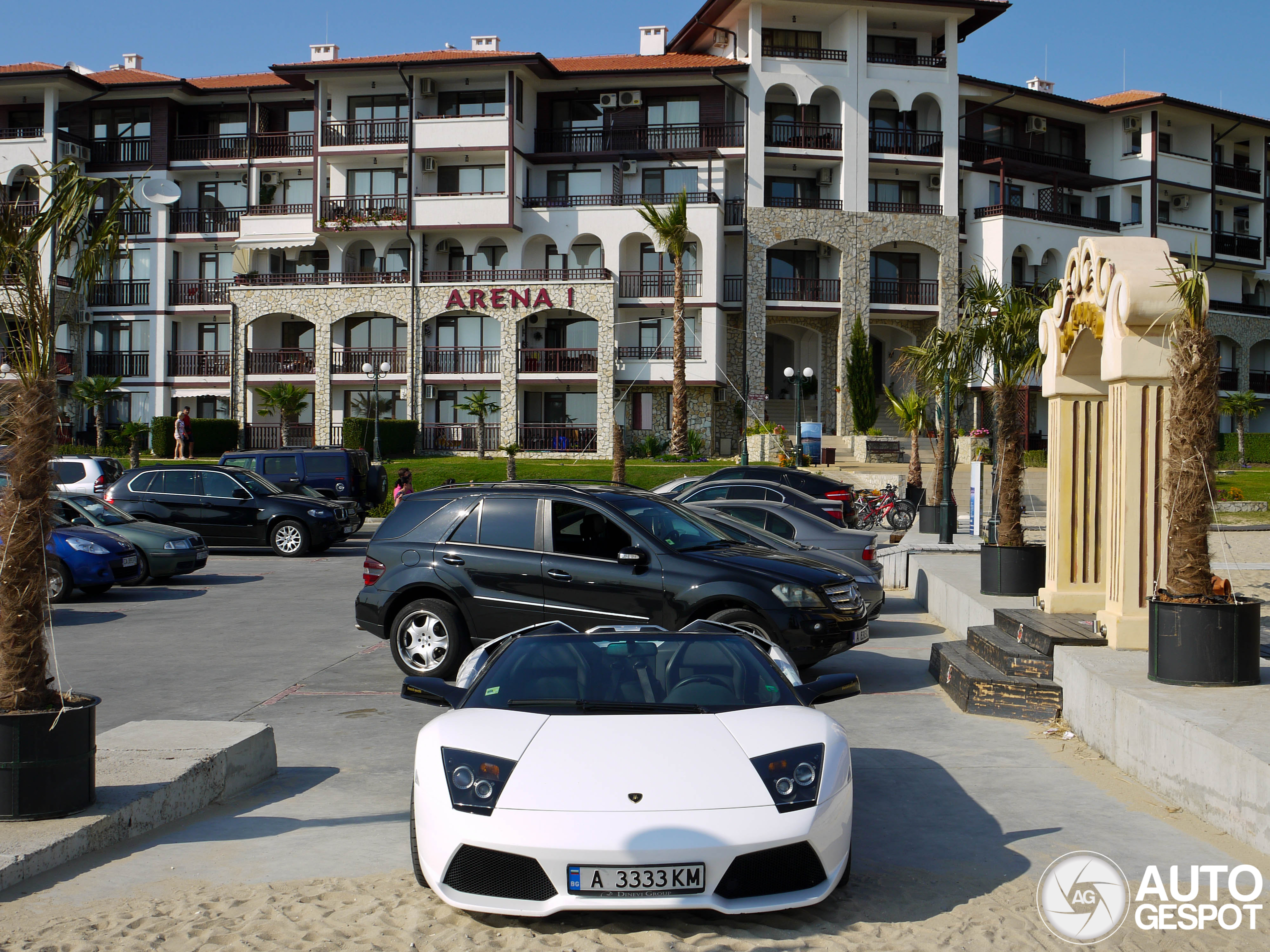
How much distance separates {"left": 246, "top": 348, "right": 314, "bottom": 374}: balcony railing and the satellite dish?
6.97 metres

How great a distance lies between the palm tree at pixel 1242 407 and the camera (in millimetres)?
49875

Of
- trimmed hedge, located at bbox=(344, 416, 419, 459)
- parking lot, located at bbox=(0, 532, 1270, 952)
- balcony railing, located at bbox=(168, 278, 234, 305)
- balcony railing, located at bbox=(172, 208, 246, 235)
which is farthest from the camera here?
balcony railing, located at bbox=(172, 208, 246, 235)

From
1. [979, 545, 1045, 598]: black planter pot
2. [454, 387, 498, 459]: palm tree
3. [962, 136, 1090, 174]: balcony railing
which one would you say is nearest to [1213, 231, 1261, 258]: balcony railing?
[962, 136, 1090, 174]: balcony railing

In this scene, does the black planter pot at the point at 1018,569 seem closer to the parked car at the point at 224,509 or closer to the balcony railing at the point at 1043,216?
the parked car at the point at 224,509

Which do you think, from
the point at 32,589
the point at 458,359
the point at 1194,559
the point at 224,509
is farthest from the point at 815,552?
the point at 458,359

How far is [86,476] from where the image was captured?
985 inches

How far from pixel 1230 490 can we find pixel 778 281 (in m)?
22.2

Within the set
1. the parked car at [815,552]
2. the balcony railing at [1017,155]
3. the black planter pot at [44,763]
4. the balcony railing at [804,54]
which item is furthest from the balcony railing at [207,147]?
the black planter pot at [44,763]

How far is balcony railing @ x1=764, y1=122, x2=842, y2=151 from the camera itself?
48469 mm

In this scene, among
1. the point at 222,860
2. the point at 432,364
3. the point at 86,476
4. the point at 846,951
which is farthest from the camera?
the point at 432,364

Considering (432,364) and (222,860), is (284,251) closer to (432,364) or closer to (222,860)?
(432,364)

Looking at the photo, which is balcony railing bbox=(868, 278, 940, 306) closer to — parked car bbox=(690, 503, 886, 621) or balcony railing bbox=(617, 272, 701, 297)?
balcony railing bbox=(617, 272, 701, 297)

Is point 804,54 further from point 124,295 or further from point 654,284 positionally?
point 124,295

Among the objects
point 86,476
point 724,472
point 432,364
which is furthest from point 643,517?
point 432,364
